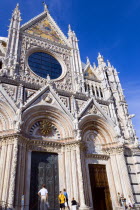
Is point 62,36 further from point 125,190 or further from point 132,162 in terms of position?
point 125,190

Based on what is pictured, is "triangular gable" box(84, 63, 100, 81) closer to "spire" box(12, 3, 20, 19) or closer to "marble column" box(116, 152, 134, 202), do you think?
"marble column" box(116, 152, 134, 202)

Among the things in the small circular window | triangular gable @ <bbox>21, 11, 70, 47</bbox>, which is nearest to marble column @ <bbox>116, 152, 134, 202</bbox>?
the small circular window

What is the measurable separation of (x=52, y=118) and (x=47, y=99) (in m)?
1.43

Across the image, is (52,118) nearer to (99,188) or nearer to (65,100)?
(65,100)

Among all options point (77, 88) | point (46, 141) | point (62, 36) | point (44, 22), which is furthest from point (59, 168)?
point (44, 22)

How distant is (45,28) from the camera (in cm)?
1938

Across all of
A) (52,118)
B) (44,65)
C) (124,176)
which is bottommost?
(124,176)

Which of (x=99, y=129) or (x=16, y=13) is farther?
(x=16, y=13)

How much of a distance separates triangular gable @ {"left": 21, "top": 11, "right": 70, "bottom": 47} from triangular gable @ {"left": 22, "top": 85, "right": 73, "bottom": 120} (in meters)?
7.41

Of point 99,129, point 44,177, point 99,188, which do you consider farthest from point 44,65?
point 99,188

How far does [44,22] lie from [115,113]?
41.3ft

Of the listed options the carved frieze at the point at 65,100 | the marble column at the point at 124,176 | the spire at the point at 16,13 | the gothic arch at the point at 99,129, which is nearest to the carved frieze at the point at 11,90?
the carved frieze at the point at 65,100

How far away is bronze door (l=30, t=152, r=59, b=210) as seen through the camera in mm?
10180

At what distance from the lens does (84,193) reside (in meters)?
10.5
